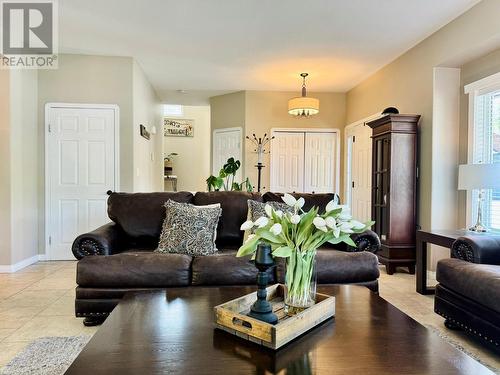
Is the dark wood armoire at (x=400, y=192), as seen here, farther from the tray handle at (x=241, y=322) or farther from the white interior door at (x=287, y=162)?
the tray handle at (x=241, y=322)

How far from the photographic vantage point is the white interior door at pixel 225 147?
6930mm

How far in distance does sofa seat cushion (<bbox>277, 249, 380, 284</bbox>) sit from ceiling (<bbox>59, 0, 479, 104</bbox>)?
7.83ft

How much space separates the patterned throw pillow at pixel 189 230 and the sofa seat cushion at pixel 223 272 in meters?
0.28

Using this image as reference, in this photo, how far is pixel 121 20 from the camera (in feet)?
12.6

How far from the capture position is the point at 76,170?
15.8 ft

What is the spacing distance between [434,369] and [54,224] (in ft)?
15.9

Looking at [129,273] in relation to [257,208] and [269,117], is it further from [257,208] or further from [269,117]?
[269,117]

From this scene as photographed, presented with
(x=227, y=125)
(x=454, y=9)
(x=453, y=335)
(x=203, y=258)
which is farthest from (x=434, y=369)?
(x=227, y=125)

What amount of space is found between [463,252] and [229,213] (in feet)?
6.35

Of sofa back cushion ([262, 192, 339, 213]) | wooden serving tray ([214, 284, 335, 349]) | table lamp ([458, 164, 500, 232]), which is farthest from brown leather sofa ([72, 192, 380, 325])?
table lamp ([458, 164, 500, 232])

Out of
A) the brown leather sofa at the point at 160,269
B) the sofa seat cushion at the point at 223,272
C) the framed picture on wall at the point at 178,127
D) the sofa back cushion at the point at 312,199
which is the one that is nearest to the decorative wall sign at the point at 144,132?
the brown leather sofa at the point at 160,269

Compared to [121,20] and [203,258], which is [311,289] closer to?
[203,258]

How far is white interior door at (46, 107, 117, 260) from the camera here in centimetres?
478

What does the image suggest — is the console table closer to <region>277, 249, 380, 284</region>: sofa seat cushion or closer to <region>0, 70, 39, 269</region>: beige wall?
<region>277, 249, 380, 284</region>: sofa seat cushion
